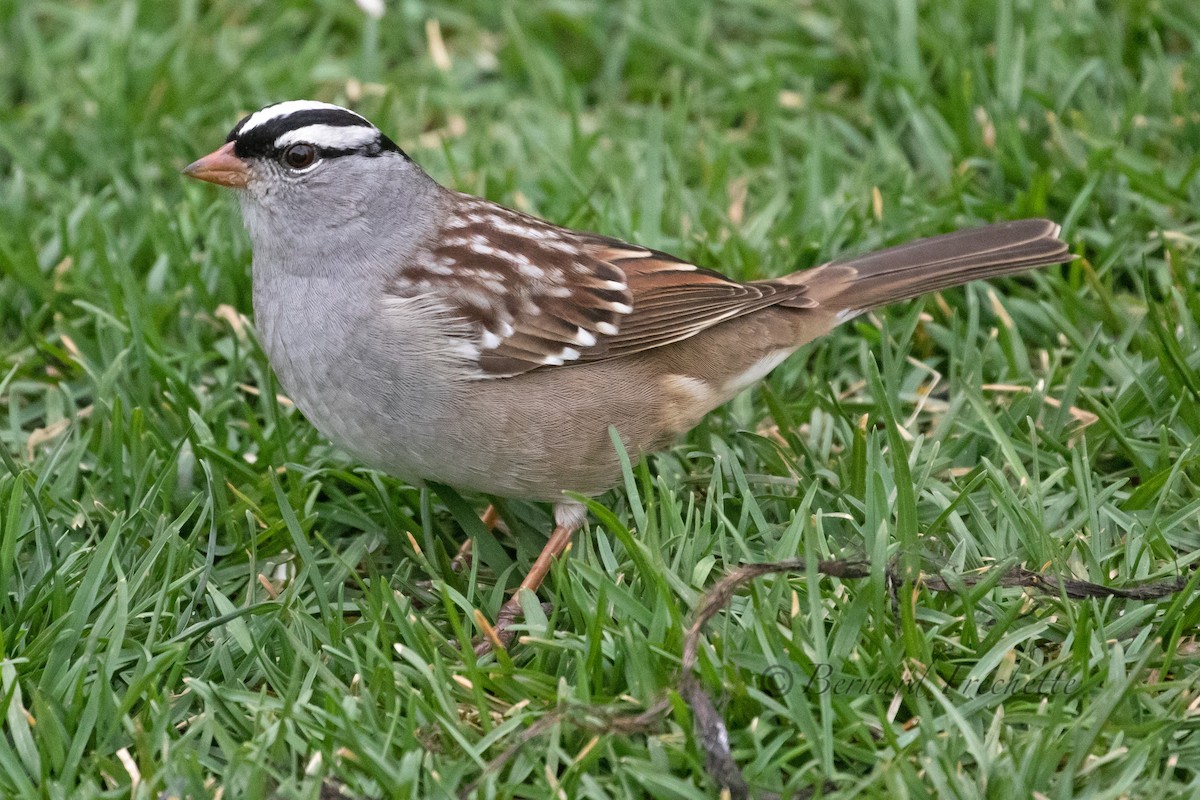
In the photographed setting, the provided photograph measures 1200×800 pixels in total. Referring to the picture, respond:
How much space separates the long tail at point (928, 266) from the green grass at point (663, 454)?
8.1 inches

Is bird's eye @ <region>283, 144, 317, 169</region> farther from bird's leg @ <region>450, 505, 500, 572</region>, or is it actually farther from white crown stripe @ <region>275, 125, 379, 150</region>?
bird's leg @ <region>450, 505, 500, 572</region>

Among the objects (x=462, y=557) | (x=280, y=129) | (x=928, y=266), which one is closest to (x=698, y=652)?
(x=462, y=557)

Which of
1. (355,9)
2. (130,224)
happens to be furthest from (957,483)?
(355,9)

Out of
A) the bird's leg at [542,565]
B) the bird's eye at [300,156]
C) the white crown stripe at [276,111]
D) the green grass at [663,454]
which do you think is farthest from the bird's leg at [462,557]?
the white crown stripe at [276,111]

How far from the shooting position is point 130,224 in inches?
217

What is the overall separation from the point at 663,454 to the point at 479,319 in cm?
85

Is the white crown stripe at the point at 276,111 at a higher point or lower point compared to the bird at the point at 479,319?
higher

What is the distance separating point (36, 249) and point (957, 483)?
11.3ft

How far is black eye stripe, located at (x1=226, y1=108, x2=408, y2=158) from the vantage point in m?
4.11

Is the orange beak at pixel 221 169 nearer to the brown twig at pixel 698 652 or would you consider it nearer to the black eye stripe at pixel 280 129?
the black eye stripe at pixel 280 129

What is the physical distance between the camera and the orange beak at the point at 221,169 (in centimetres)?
414

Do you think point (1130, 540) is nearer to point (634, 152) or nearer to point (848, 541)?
point (848, 541)

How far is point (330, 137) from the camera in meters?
4.14

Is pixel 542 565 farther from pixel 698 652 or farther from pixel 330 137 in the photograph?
pixel 330 137
